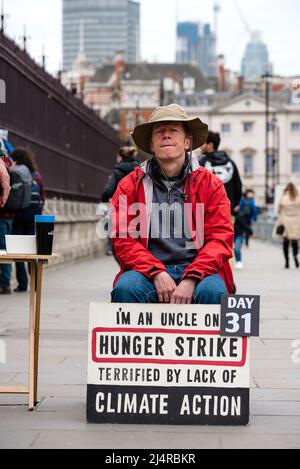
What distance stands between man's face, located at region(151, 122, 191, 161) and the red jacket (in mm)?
139

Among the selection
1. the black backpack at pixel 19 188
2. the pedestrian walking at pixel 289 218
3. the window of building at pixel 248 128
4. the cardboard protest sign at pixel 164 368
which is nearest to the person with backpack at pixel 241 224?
the pedestrian walking at pixel 289 218

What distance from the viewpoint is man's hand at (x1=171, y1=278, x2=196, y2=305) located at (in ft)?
17.7

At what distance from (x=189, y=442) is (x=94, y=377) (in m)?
0.67

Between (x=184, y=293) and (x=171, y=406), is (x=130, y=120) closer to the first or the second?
(x=184, y=293)

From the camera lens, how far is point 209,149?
11.2 metres

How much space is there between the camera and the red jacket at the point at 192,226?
5.57m

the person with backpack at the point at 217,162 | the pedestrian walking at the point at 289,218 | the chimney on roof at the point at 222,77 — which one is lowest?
the pedestrian walking at the point at 289,218

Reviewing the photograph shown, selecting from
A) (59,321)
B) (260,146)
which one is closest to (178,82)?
(260,146)

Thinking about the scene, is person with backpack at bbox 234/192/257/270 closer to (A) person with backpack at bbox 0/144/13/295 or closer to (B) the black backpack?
(A) person with backpack at bbox 0/144/13/295

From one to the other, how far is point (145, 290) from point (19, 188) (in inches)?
253

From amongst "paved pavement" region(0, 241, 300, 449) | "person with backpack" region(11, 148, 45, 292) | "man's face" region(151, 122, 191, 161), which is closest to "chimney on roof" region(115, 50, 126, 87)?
"person with backpack" region(11, 148, 45, 292)

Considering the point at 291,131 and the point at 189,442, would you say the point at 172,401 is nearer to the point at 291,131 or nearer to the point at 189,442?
the point at 189,442

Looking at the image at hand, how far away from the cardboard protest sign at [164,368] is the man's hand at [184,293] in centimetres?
17

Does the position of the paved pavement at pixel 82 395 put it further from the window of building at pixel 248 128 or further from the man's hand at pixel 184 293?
the window of building at pixel 248 128
